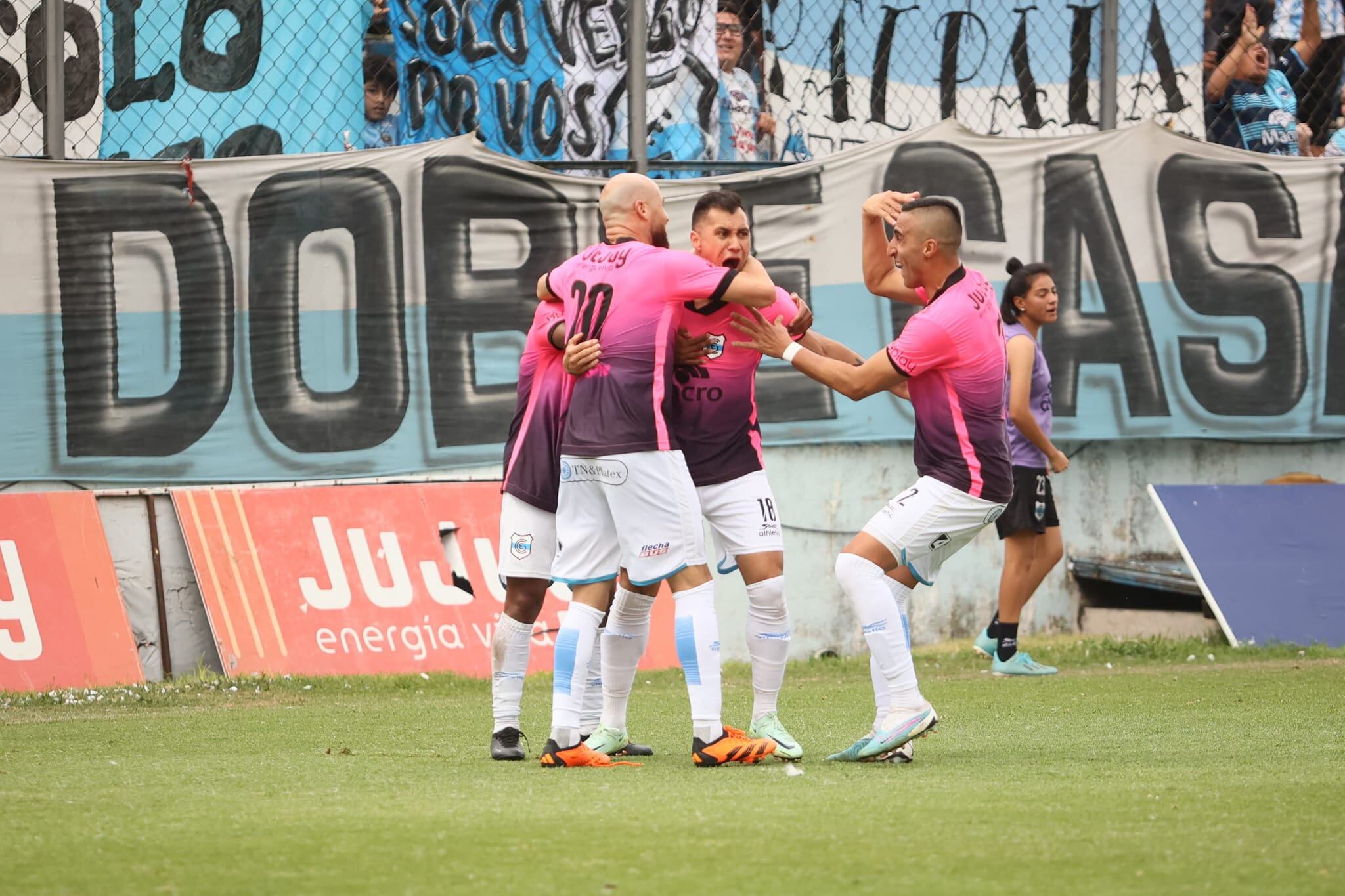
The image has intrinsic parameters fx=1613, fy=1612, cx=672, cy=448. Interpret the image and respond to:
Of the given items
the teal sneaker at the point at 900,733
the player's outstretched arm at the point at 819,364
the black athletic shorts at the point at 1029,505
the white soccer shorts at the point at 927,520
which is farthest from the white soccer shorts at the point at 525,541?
the black athletic shorts at the point at 1029,505

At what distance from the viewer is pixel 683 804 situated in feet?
16.0

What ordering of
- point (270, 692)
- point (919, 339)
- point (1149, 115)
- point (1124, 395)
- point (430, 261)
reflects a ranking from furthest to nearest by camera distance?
point (1149, 115), point (1124, 395), point (430, 261), point (270, 692), point (919, 339)

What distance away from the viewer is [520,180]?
11125 mm

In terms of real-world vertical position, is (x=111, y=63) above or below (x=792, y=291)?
above

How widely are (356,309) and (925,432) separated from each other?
5.56 m

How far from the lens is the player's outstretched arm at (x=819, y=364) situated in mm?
6125

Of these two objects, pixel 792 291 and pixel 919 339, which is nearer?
pixel 919 339

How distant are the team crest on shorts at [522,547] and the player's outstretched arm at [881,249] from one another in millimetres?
1837

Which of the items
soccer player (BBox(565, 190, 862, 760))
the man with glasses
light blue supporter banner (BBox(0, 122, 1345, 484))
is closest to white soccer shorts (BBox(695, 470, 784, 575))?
soccer player (BBox(565, 190, 862, 760))

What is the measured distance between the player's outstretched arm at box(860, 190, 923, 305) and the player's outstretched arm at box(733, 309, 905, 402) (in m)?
0.64

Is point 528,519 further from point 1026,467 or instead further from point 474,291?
point 474,291

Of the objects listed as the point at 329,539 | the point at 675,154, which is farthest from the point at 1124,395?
the point at 329,539

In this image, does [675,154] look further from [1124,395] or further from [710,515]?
[710,515]

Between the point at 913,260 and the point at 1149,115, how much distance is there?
6.91m
